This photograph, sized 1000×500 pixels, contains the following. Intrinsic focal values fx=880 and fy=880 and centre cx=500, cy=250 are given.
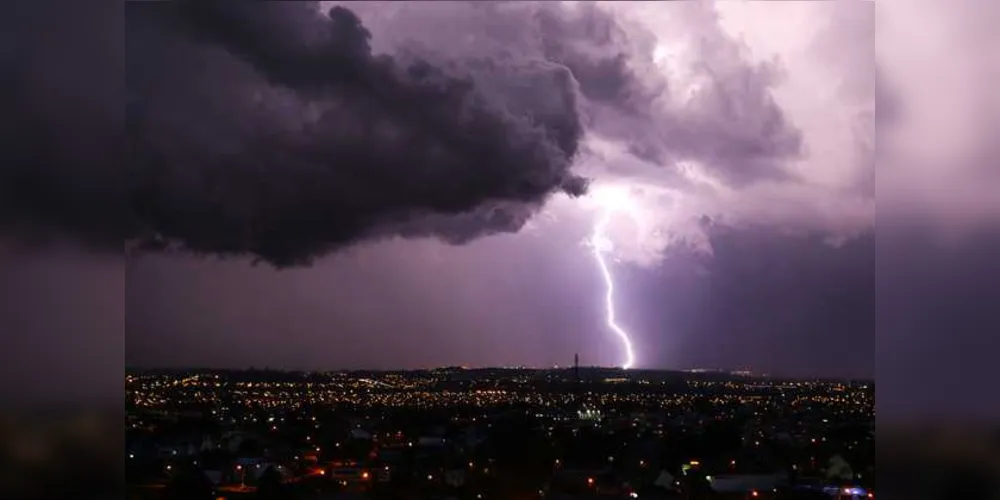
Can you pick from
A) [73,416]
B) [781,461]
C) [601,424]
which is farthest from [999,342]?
[601,424]

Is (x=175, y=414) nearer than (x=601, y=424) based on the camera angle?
Yes

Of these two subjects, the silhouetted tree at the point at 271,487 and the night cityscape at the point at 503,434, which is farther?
the night cityscape at the point at 503,434

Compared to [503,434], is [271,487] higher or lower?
lower

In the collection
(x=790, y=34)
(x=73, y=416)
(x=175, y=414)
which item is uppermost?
(x=790, y=34)

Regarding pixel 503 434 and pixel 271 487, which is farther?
pixel 503 434

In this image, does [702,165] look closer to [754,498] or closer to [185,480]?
[754,498]

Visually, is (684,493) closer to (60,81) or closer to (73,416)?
(73,416)

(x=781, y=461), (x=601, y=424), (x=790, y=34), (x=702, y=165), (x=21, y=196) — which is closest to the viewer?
(x=21, y=196)

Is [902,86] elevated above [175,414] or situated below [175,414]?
above

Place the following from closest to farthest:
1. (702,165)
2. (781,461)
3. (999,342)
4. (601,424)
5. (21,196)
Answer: (21,196)
(999,342)
(702,165)
(781,461)
(601,424)

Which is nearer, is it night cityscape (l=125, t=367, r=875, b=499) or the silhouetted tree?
the silhouetted tree
